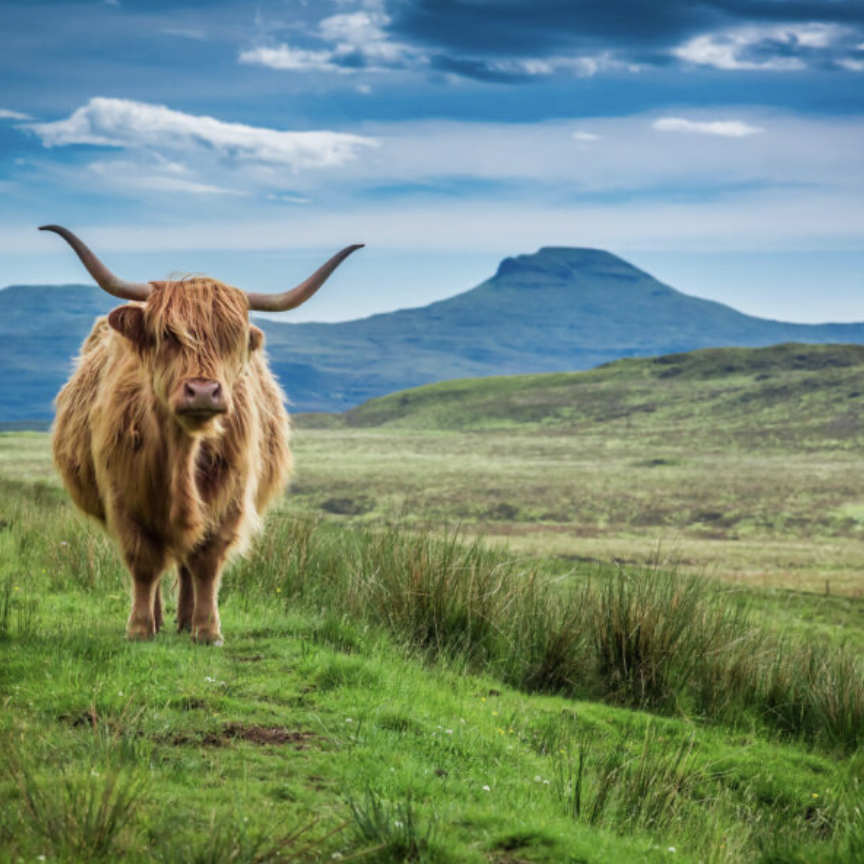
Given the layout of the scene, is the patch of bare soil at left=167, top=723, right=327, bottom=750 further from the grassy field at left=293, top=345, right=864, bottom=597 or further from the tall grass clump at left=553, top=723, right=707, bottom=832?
the grassy field at left=293, top=345, right=864, bottom=597

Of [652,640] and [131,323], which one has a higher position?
[131,323]

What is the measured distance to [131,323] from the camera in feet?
16.9

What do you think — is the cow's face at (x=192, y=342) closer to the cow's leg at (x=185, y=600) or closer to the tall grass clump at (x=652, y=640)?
the cow's leg at (x=185, y=600)

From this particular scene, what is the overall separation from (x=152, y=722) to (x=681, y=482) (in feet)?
114

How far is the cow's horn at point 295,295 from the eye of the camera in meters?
5.51

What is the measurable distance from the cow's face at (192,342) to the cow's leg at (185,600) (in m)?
1.31

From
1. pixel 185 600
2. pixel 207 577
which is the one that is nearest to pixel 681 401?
pixel 185 600

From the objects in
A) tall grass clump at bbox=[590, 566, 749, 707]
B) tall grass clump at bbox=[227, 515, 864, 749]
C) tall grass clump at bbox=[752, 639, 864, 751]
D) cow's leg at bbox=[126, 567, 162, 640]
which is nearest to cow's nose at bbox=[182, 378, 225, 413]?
cow's leg at bbox=[126, 567, 162, 640]

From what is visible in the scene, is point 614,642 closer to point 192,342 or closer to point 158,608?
point 158,608

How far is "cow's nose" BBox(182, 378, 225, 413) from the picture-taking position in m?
4.72

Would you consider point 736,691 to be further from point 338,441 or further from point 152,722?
point 338,441

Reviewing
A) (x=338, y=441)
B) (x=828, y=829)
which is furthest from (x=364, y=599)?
(x=338, y=441)

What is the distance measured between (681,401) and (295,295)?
69.6m

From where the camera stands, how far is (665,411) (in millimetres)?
70125
